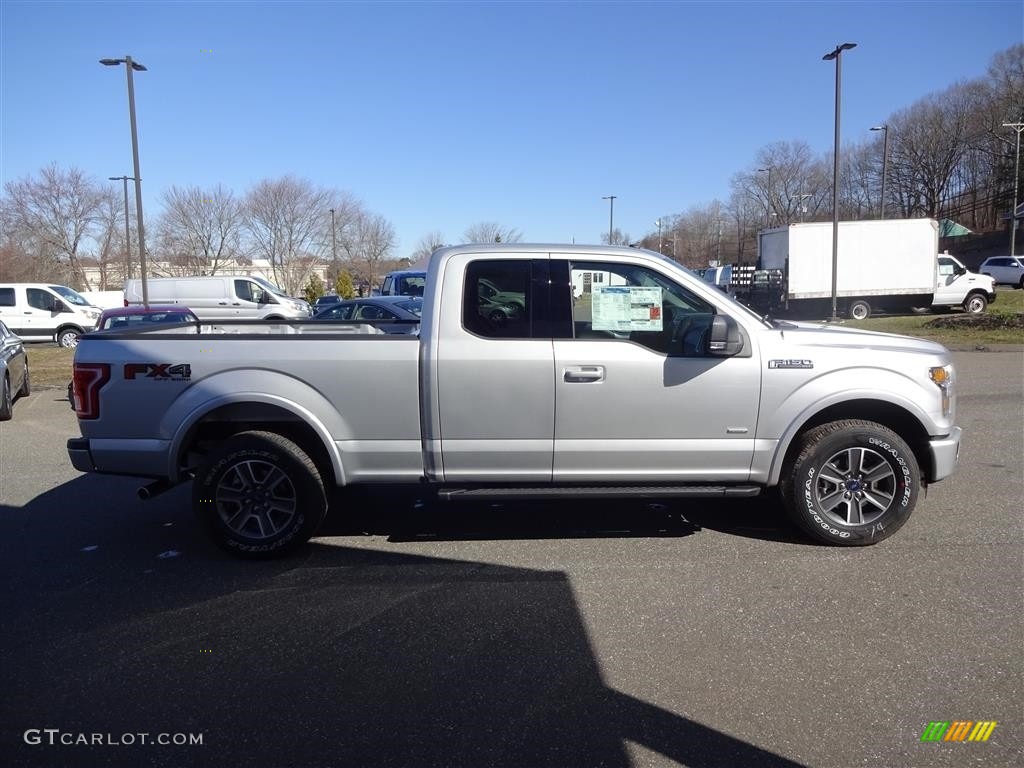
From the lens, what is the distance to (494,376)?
481 cm

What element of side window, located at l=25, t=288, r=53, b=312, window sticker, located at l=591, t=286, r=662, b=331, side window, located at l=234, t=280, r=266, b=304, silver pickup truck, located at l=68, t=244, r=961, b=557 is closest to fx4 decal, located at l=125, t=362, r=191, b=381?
silver pickup truck, located at l=68, t=244, r=961, b=557

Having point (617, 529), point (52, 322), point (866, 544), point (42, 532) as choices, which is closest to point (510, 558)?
point (617, 529)

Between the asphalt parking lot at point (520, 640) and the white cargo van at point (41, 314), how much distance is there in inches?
748

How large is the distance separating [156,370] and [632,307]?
10.1ft

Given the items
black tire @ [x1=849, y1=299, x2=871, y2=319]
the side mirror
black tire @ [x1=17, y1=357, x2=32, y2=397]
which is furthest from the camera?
black tire @ [x1=849, y1=299, x2=871, y2=319]

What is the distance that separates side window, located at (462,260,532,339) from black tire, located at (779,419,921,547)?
6.63ft

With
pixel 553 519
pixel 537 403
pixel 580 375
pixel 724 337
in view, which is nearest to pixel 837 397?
pixel 724 337

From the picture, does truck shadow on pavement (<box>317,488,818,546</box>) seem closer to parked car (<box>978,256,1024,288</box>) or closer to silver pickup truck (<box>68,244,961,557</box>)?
silver pickup truck (<box>68,244,961,557</box>)

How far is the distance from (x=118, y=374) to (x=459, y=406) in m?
2.18

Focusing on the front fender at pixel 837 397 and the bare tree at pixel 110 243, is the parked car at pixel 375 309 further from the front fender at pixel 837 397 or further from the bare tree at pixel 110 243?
the bare tree at pixel 110 243

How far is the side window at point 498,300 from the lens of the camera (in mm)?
4902

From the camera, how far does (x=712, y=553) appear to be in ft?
16.4

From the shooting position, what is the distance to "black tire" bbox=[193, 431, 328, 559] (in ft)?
16.1

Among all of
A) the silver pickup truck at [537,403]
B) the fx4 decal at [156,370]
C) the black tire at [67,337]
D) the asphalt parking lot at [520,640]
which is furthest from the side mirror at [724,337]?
the black tire at [67,337]
